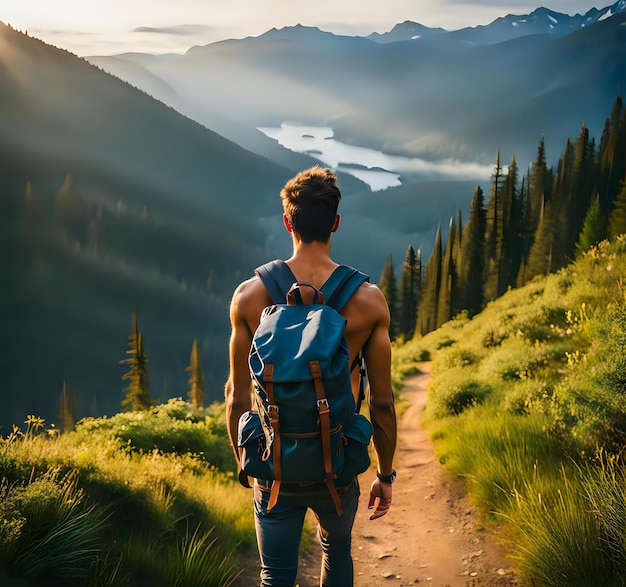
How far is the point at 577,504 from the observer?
14.2ft

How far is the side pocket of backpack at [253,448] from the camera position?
2.46 m

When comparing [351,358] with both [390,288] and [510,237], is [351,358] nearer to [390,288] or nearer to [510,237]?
[510,237]

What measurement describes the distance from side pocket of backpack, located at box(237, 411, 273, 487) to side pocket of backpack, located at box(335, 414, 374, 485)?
33 centimetres

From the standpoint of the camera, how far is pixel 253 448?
2486 millimetres

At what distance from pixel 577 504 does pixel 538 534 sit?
50 cm

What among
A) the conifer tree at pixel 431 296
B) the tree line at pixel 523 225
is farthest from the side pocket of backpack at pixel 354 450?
the conifer tree at pixel 431 296

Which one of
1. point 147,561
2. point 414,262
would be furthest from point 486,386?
point 414,262

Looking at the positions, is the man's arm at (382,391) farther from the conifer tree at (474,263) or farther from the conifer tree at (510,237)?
the conifer tree at (474,263)

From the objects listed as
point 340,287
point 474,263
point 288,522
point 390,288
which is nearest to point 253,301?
point 340,287

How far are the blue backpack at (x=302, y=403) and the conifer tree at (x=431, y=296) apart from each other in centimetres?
5308

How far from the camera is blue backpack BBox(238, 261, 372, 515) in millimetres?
2297

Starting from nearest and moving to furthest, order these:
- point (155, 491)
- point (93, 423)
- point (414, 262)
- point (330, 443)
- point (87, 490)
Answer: point (330, 443), point (87, 490), point (155, 491), point (93, 423), point (414, 262)

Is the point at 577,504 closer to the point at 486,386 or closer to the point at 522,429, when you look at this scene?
the point at 522,429

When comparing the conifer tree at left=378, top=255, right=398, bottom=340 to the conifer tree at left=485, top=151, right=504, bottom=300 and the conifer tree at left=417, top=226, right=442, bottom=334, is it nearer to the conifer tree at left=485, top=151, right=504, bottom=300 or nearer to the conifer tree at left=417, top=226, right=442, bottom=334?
the conifer tree at left=417, top=226, right=442, bottom=334
